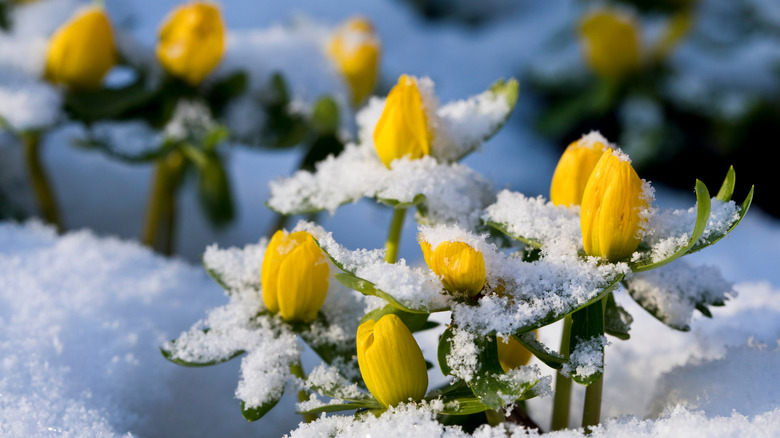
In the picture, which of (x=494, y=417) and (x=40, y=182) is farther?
(x=40, y=182)

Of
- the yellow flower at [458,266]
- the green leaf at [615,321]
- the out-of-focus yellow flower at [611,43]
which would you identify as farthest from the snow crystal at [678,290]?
the out-of-focus yellow flower at [611,43]

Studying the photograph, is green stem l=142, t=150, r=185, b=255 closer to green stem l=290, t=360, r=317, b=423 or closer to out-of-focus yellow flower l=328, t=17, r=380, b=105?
out-of-focus yellow flower l=328, t=17, r=380, b=105

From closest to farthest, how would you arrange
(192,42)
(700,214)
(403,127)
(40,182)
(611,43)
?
(700,214)
(403,127)
(192,42)
(40,182)
(611,43)

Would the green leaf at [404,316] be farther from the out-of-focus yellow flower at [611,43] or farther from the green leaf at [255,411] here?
the out-of-focus yellow flower at [611,43]

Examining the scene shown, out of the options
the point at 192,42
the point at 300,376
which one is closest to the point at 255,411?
the point at 300,376

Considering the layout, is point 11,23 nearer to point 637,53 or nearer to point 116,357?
point 116,357

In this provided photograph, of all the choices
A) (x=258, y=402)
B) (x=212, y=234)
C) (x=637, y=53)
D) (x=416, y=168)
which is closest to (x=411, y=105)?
(x=416, y=168)

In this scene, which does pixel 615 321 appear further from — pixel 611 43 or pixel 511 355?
pixel 611 43
